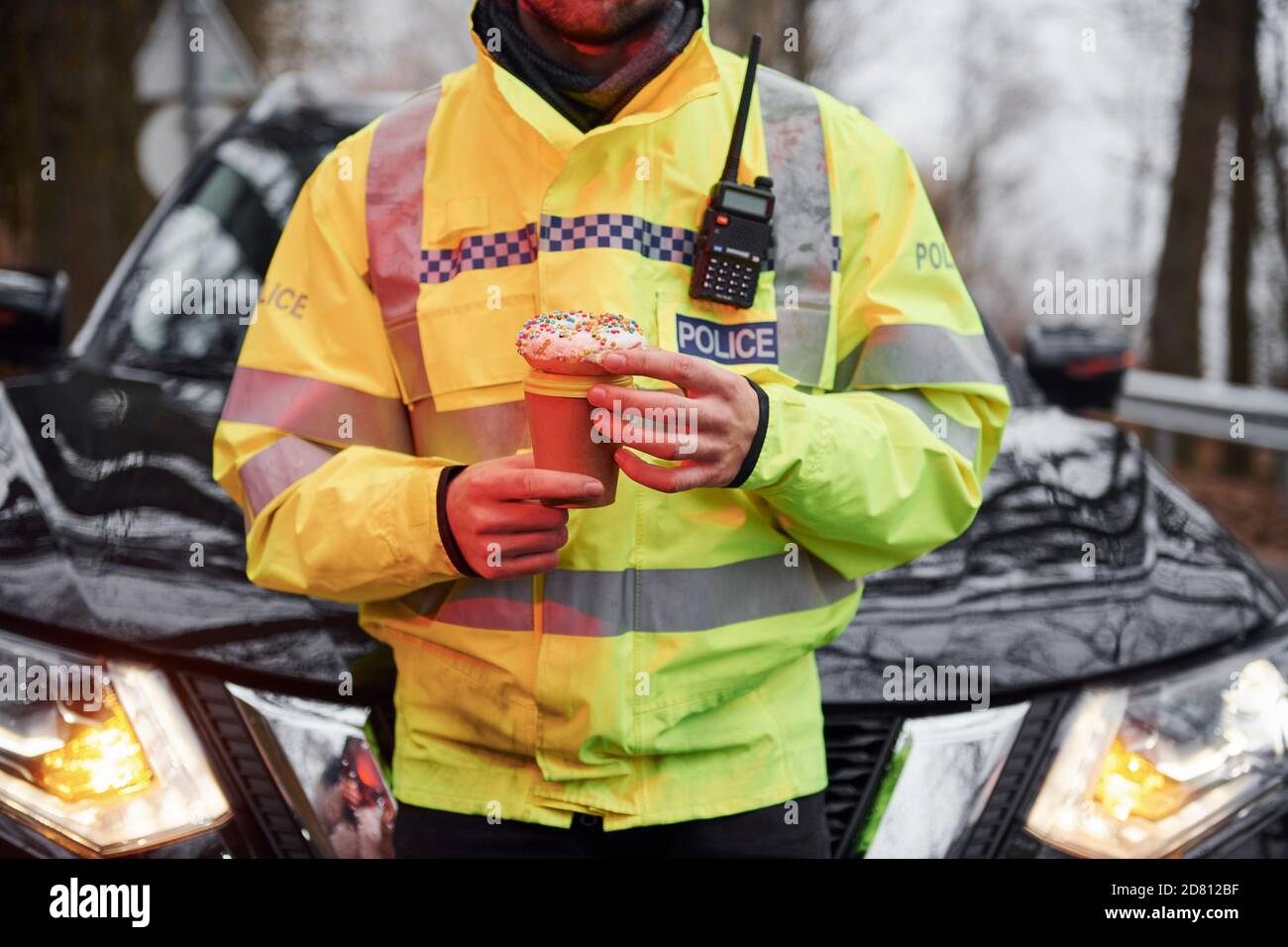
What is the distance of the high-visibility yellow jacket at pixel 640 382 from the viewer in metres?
1.82

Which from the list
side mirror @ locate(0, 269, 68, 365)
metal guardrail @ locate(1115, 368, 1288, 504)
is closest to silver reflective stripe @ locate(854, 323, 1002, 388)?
side mirror @ locate(0, 269, 68, 365)

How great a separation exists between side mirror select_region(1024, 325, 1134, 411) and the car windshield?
76.4 inches

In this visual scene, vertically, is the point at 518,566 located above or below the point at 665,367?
below

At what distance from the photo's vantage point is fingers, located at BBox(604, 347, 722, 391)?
5.23ft

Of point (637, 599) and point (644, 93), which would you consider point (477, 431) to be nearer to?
point (637, 599)

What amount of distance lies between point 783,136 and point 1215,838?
124 cm

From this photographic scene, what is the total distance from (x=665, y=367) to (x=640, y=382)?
252 millimetres

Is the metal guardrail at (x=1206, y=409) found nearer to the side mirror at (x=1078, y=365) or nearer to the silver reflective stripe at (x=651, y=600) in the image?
the side mirror at (x=1078, y=365)

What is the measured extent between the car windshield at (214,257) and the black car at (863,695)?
89 centimetres

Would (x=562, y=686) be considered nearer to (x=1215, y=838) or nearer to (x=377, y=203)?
(x=377, y=203)

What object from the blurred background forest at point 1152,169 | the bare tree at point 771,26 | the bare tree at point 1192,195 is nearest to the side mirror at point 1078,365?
the blurred background forest at point 1152,169

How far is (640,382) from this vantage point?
1860mm

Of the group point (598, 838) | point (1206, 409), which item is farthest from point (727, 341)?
point (1206, 409)
